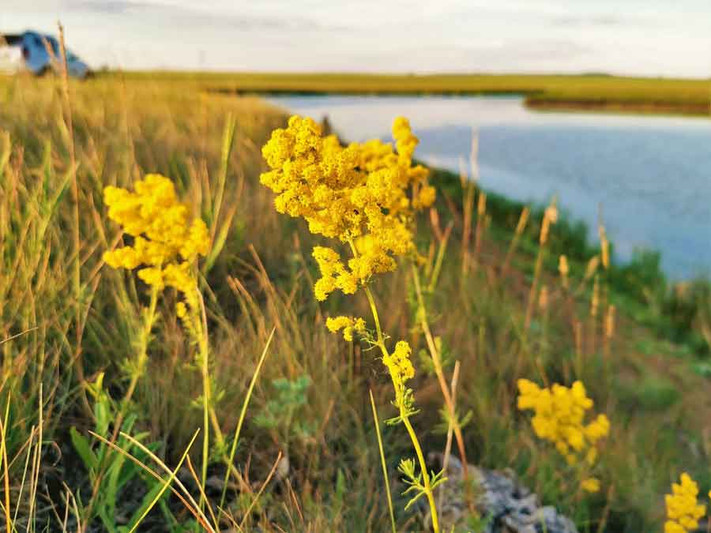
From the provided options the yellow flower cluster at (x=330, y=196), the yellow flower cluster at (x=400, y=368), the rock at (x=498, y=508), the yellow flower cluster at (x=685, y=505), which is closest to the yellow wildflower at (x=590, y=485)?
the rock at (x=498, y=508)

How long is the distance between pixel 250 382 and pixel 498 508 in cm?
109

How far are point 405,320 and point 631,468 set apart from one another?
1.38m

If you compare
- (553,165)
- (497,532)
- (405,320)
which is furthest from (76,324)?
(553,165)

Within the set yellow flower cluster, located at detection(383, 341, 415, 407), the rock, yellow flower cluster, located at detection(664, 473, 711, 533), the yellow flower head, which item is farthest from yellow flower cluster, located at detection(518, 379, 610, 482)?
yellow flower cluster, located at detection(383, 341, 415, 407)

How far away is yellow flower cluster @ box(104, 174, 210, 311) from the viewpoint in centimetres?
214

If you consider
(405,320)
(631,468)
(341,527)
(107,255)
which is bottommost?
(631,468)

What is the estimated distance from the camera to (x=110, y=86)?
8.76m

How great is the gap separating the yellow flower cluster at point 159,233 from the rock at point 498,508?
3.99ft

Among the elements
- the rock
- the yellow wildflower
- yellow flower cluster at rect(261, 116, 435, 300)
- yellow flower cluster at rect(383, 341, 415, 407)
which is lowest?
the yellow wildflower

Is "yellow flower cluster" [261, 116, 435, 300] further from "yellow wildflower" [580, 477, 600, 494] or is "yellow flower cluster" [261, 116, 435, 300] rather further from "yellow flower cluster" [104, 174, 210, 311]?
"yellow wildflower" [580, 477, 600, 494]

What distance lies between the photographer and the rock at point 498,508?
7.77 ft

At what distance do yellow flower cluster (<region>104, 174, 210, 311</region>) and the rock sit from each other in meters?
1.22

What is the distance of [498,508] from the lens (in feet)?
8.00

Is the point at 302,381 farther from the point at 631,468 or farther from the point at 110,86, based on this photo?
the point at 110,86
